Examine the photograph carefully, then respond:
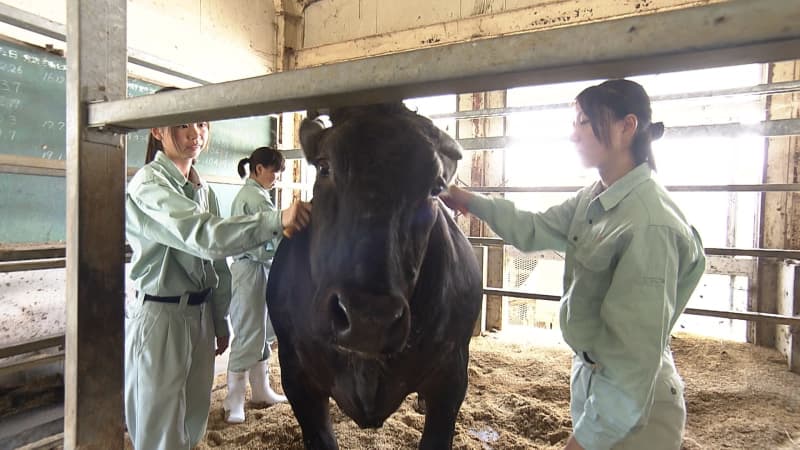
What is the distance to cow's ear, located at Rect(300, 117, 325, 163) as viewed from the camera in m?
1.95

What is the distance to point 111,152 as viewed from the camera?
47.9 inches

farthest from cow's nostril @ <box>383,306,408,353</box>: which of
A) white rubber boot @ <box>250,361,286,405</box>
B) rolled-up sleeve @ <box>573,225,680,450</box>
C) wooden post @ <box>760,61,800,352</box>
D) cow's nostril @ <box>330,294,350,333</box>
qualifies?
wooden post @ <box>760,61,800,352</box>

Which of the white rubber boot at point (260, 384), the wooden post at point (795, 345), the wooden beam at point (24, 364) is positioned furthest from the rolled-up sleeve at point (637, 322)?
the wooden post at point (795, 345)

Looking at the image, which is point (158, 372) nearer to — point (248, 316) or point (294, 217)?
point (294, 217)

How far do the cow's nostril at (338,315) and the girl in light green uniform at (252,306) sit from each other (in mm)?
1770

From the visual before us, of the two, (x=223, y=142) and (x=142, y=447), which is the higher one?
(x=223, y=142)

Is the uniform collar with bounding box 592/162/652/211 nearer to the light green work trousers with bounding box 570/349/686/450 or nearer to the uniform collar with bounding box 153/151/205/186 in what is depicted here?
the light green work trousers with bounding box 570/349/686/450

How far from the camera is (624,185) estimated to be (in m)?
1.45

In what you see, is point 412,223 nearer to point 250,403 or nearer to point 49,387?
point 250,403

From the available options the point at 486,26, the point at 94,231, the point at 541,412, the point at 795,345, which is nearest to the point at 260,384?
the point at 541,412

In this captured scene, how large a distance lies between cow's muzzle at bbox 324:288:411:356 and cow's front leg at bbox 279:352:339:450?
34.0 inches

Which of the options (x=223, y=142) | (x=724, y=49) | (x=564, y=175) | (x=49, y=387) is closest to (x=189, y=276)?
(x=724, y=49)

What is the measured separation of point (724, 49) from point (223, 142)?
4.96 meters

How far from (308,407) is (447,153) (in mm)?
1374
